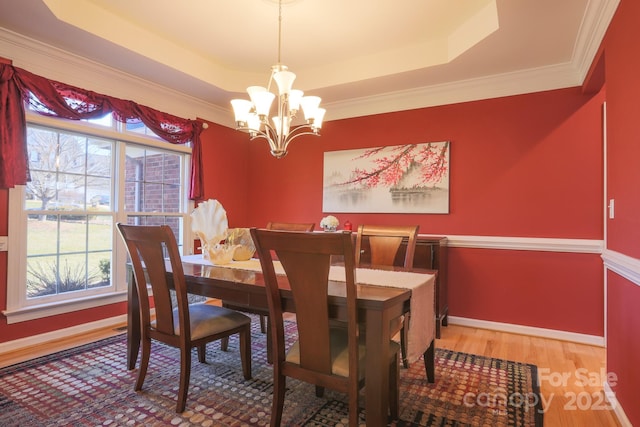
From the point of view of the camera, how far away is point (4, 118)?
8.32 feet

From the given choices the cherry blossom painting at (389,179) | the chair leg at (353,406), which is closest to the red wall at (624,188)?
the chair leg at (353,406)

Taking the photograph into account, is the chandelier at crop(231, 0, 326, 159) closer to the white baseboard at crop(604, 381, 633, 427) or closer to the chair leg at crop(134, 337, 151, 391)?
the chair leg at crop(134, 337, 151, 391)

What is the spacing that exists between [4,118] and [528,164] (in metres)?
4.36

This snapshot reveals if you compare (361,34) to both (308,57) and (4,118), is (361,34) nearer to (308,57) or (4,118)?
(308,57)

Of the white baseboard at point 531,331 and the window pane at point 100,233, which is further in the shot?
the window pane at point 100,233

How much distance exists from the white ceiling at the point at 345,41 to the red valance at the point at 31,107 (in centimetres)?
33

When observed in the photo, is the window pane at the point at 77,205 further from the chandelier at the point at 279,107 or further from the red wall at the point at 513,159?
the red wall at the point at 513,159

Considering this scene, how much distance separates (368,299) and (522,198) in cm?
258

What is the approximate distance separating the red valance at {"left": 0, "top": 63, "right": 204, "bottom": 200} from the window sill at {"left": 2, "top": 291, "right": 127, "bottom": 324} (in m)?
0.99

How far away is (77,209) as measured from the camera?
3.14m

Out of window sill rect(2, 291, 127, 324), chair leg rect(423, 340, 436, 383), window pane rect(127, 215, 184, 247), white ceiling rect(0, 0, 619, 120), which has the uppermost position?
white ceiling rect(0, 0, 619, 120)

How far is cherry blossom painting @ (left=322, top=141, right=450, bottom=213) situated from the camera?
3627 mm

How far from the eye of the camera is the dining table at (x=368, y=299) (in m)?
1.41

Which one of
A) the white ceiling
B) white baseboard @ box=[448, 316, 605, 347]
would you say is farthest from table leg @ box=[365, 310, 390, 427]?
white baseboard @ box=[448, 316, 605, 347]
